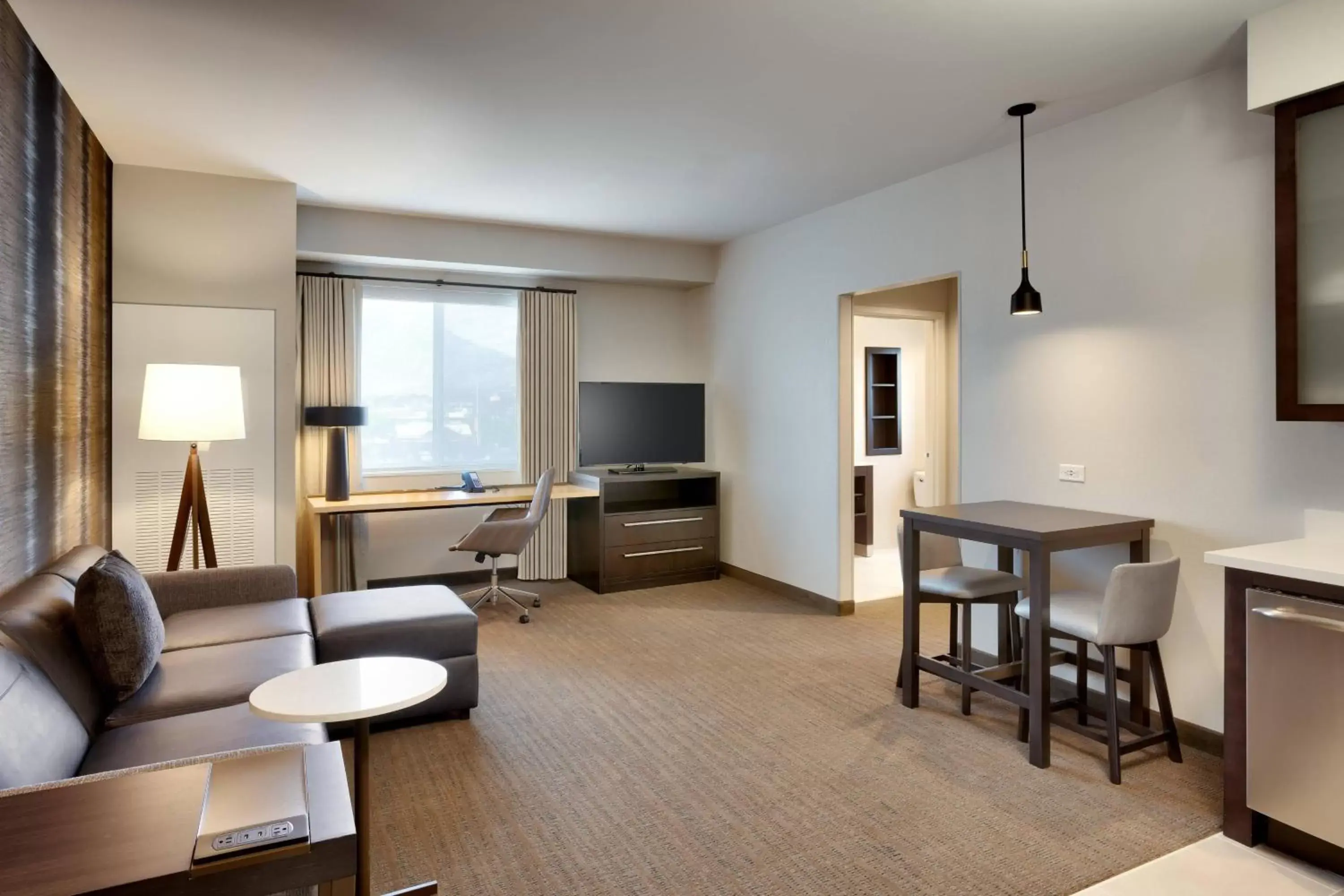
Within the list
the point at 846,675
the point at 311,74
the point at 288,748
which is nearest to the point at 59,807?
the point at 288,748

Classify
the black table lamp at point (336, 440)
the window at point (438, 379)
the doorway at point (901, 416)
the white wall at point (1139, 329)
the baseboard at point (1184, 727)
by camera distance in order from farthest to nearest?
1. the doorway at point (901, 416)
2. the window at point (438, 379)
3. the black table lamp at point (336, 440)
4. the baseboard at point (1184, 727)
5. the white wall at point (1139, 329)

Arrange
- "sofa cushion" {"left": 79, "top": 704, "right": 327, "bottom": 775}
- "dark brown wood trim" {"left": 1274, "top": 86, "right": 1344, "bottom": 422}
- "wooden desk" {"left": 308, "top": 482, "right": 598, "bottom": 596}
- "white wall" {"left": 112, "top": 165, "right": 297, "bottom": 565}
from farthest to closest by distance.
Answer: "wooden desk" {"left": 308, "top": 482, "right": 598, "bottom": 596}
"white wall" {"left": 112, "top": 165, "right": 297, "bottom": 565}
"dark brown wood trim" {"left": 1274, "top": 86, "right": 1344, "bottom": 422}
"sofa cushion" {"left": 79, "top": 704, "right": 327, "bottom": 775}

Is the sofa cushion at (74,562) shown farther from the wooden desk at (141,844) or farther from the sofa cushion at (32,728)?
A: the wooden desk at (141,844)

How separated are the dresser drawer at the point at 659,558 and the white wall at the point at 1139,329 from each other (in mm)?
2412

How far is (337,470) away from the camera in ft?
16.5

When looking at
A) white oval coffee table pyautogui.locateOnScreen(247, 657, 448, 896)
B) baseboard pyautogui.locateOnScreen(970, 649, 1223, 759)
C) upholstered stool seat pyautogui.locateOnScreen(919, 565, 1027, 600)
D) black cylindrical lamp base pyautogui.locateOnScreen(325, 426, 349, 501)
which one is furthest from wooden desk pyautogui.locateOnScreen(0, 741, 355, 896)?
black cylindrical lamp base pyautogui.locateOnScreen(325, 426, 349, 501)

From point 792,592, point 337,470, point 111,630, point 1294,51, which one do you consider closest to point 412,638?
point 111,630

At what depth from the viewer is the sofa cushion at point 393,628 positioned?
3.15m

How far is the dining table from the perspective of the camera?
2926 mm

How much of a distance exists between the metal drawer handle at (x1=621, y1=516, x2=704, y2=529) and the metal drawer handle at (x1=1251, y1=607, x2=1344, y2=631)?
13.3 ft

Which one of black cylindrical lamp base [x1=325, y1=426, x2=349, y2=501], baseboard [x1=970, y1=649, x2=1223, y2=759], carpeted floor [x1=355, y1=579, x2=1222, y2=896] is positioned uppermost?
black cylindrical lamp base [x1=325, y1=426, x2=349, y2=501]

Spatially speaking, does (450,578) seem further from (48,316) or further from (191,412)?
(48,316)

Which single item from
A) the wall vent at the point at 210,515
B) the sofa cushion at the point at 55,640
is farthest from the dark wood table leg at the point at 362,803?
the wall vent at the point at 210,515

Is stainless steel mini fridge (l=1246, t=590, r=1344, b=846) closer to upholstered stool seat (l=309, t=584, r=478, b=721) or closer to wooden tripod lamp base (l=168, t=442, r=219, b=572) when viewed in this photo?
upholstered stool seat (l=309, t=584, r=478, b=721)
